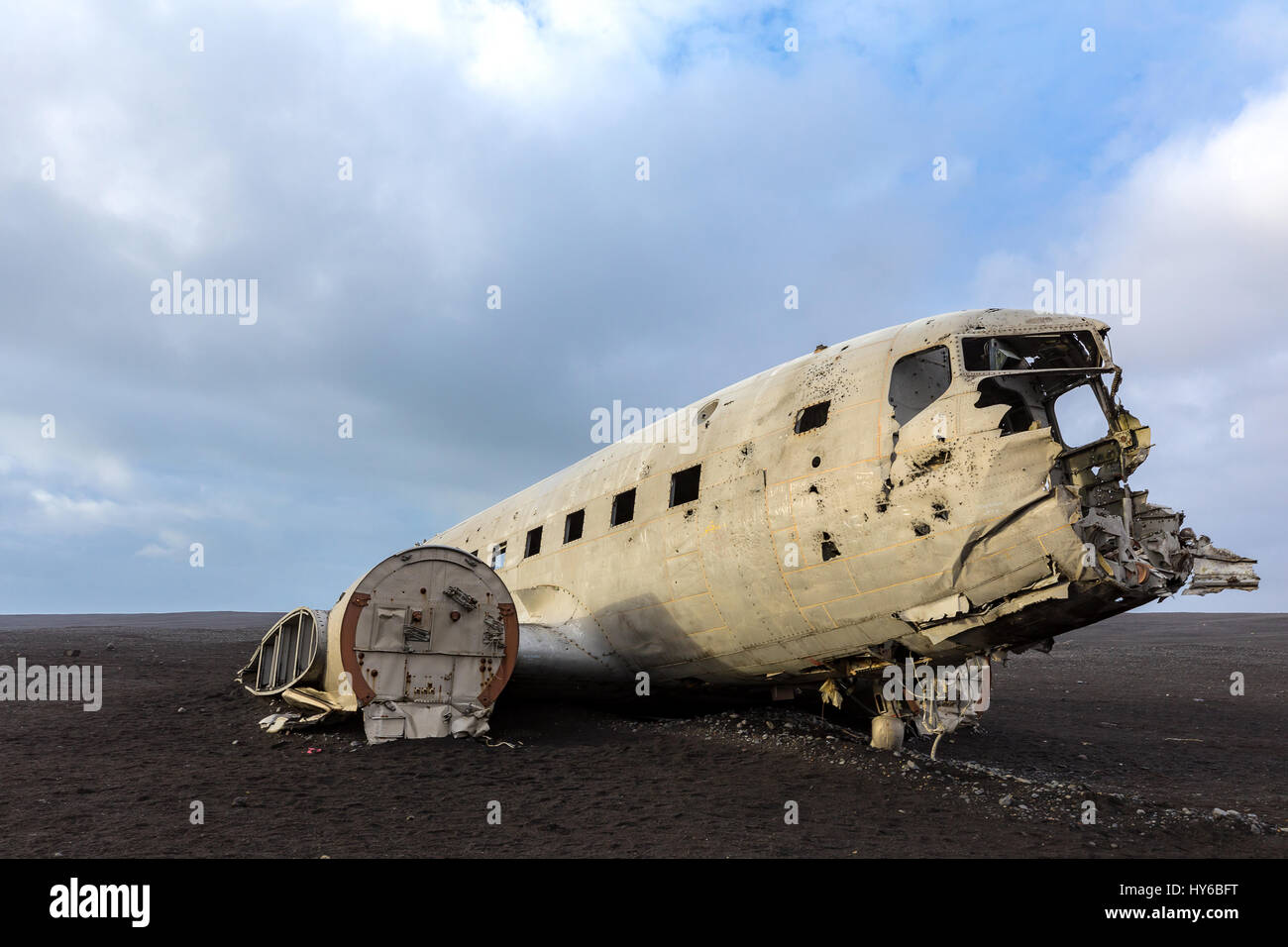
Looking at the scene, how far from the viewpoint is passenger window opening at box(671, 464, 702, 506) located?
12227 millimetres

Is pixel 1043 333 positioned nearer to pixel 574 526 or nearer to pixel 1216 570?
pixel 1216 570

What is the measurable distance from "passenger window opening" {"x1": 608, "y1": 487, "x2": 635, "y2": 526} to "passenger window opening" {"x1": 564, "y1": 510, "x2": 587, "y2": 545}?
39.8 inches

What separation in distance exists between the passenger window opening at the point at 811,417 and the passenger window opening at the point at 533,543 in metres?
7.03

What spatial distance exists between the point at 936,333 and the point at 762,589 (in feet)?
13.7

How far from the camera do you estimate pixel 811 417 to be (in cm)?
1077

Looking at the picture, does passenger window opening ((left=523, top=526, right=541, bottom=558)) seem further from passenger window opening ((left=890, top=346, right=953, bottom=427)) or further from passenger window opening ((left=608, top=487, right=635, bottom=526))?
passenger window opening ((left=890, top=346, right=953, bottom=427))

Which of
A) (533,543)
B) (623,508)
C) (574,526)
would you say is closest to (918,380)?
(623,508)

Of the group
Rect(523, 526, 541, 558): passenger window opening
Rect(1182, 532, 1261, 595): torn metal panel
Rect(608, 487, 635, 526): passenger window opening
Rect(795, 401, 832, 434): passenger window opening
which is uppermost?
Rect(795, 401, 832, 434): passenger window opening

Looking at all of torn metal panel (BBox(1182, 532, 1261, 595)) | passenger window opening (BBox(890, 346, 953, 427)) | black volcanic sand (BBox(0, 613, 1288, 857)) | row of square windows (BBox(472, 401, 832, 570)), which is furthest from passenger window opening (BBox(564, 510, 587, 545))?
torn metal panel (BBox(1182, 532, 1261, 595))

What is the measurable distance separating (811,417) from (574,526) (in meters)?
5.83
